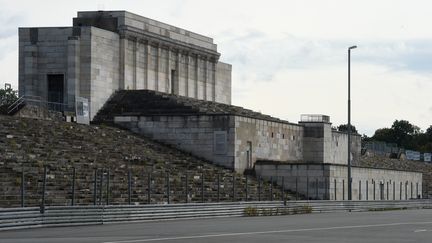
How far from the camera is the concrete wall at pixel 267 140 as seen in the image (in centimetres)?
7238

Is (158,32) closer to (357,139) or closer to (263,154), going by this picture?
(263,154)

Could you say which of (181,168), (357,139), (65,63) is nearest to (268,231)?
(181,168)

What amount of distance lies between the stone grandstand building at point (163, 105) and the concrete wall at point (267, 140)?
0.24 ft

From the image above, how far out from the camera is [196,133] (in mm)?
72188

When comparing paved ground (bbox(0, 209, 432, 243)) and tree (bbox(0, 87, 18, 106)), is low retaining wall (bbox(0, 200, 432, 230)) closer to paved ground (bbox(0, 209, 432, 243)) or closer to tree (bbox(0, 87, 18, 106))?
paved ground (bbox(0, 209, 432, 243))

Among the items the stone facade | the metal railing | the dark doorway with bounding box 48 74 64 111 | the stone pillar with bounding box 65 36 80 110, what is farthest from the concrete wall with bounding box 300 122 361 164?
the metal railing

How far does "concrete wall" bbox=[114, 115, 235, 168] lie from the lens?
7156 centimetres

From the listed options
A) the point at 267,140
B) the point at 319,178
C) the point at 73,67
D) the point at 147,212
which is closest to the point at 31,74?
the point at 73,67

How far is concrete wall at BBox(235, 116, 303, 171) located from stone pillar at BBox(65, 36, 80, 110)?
1171 centimetres

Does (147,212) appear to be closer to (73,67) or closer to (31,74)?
(73,67)

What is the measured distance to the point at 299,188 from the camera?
69.6 metres

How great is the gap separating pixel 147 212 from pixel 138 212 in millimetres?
659

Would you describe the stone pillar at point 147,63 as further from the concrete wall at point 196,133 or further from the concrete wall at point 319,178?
the concrete wall at point 319,178

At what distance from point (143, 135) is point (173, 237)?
41.4 metres
